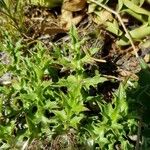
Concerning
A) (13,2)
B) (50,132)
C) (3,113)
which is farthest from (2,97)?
(13,2)

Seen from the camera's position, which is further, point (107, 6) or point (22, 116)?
point (107, 6)

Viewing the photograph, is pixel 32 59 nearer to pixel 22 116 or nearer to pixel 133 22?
pixel 22 116

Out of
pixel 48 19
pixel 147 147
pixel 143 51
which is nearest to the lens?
pixel 147 147

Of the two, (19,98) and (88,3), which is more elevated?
(88,3)

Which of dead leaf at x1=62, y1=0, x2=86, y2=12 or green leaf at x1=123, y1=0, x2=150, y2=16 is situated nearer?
green leaf at x1=123, y1=0, x2=150, y2=16

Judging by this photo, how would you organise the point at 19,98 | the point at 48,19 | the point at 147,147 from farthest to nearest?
the point at 48,19 < the point at 19,98 < the point at 147,147

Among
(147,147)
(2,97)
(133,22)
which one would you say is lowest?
(147,147)

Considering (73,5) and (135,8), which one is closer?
(135,8)

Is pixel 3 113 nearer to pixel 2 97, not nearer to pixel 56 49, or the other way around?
pixel 2 97

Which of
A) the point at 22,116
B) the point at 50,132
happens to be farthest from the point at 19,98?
the point at 50,132

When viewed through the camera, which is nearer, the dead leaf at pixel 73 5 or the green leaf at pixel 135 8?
the green leaf at pixel 135 8
